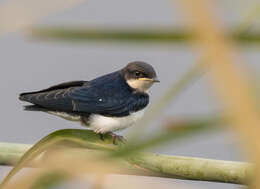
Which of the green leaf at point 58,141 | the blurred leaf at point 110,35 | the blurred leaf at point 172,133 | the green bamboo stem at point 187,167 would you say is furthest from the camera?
the green bamboo stem at point 187,167

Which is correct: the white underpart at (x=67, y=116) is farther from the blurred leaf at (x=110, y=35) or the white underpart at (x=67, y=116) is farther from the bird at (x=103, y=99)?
the blurred leaf at (x=110, y=35)

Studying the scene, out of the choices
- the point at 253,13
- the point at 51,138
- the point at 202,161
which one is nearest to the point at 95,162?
the point at 253,13

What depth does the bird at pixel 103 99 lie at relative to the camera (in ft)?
13.5

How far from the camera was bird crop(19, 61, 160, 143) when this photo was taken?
4.11 meters

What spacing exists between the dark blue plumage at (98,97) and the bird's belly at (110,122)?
0.05m

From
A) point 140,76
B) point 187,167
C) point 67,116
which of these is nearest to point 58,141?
point 187,167

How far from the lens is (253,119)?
0.44 metres

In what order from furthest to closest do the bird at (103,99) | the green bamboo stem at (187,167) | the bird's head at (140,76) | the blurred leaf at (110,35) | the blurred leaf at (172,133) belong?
the bird's head at (140,76)
the bird at (103,99)
the green bamboo stem at (187,167)
the blurred leaf at (110,35)
the blurred leaf at (172,133)

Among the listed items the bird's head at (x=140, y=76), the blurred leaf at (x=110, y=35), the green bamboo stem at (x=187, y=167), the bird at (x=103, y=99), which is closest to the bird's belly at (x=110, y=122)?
the bird at (x=103, y=99)

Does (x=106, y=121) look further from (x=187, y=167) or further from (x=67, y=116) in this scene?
(x=187, y=167)

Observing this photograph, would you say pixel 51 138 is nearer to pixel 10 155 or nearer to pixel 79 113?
pixel 10 155

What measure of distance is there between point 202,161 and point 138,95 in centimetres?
332

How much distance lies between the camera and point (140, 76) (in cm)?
481

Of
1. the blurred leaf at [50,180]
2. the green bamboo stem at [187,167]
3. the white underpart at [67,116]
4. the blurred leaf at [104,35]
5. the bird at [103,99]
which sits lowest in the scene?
the blurred leaf at [50,180]
